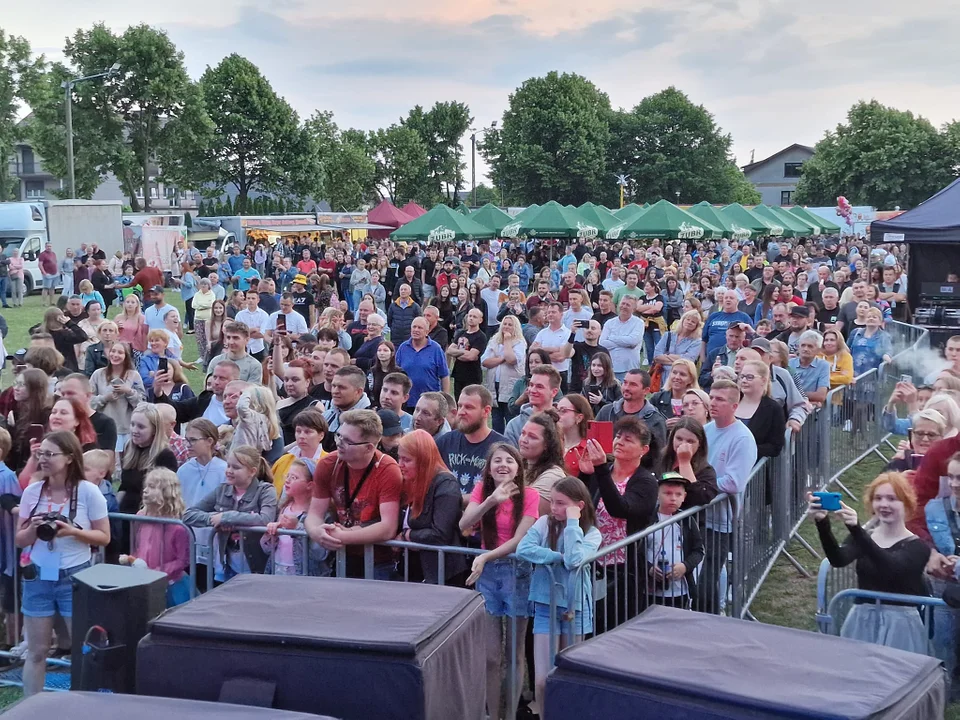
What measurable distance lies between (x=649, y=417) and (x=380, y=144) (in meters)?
84.8

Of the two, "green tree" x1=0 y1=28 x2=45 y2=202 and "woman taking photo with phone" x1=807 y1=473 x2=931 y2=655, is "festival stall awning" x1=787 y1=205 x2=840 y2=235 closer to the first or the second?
"woman taking photo with phone" x1=807 y1=473 x2=931 y2=655

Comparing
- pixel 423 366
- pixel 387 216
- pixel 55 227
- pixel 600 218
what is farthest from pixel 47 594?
pixel 387 216

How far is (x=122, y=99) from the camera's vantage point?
199 feet

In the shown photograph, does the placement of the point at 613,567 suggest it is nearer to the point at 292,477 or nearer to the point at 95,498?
the point at 292,477

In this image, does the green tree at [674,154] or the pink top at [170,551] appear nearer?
the pink top at [170,551]

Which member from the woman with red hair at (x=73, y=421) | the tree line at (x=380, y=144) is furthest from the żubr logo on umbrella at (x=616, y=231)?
the tree line at (x=380, y=144)

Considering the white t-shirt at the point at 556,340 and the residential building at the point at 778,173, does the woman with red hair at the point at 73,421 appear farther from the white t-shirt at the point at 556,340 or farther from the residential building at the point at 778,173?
the residential building at the point at 778,173

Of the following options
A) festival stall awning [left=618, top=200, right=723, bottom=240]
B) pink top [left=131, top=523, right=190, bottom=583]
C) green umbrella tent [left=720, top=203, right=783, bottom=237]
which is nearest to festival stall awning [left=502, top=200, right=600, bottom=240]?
festival stall awning [left=618, top=200, right=723, bottom=240]

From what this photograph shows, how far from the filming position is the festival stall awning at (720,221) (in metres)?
30.6

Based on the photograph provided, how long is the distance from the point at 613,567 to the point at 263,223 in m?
45.7

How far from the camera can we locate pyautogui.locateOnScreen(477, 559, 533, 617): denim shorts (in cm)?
532

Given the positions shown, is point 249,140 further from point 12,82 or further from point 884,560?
point 884,560

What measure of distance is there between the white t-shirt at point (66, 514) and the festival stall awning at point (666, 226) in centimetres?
2247

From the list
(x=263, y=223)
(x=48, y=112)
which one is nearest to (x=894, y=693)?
(x=263, y=223)
